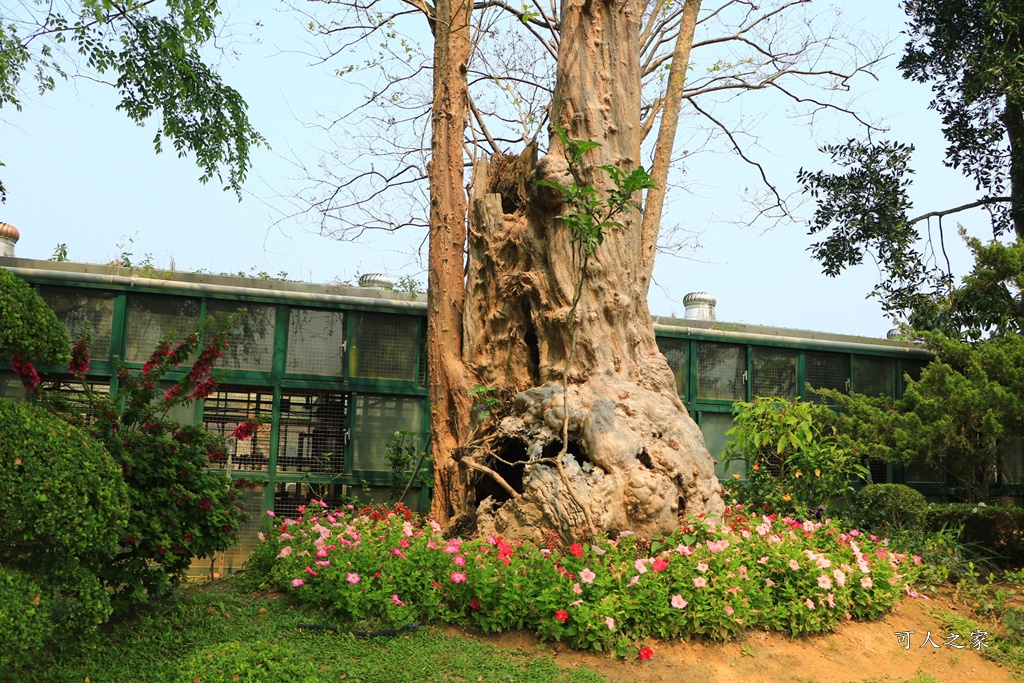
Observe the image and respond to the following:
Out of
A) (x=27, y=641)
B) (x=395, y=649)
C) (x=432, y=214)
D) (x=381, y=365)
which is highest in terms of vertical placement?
(x=432, y=214)

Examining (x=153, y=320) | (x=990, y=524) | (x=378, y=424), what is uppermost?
(x=153, y=320)

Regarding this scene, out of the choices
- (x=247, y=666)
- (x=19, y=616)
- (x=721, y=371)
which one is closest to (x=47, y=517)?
(x=19, y=616)

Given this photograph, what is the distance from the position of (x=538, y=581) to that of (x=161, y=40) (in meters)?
6.54

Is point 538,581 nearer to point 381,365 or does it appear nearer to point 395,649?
point 395,649

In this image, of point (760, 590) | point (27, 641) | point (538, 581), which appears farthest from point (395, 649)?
point (760, 590)

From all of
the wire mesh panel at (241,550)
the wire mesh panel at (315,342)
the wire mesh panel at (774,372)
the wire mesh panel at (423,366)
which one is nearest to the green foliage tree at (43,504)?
the wire mesh panel at (241,550)

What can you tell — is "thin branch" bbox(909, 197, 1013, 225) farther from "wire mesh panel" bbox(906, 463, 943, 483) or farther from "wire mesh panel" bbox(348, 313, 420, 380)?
"wire mesh panel" bbox(348, 313, 420, 380)

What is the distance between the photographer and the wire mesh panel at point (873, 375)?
10.1 m

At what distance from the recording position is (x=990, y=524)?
27.8 feet

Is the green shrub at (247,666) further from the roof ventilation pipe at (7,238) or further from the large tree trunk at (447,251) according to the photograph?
the roof ventilation pipe at (7,238)

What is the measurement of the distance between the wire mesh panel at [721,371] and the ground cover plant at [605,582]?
303cm

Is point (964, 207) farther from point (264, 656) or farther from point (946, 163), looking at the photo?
point (264, 656)

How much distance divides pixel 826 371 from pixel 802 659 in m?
5.21

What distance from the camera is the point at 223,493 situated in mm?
5930
